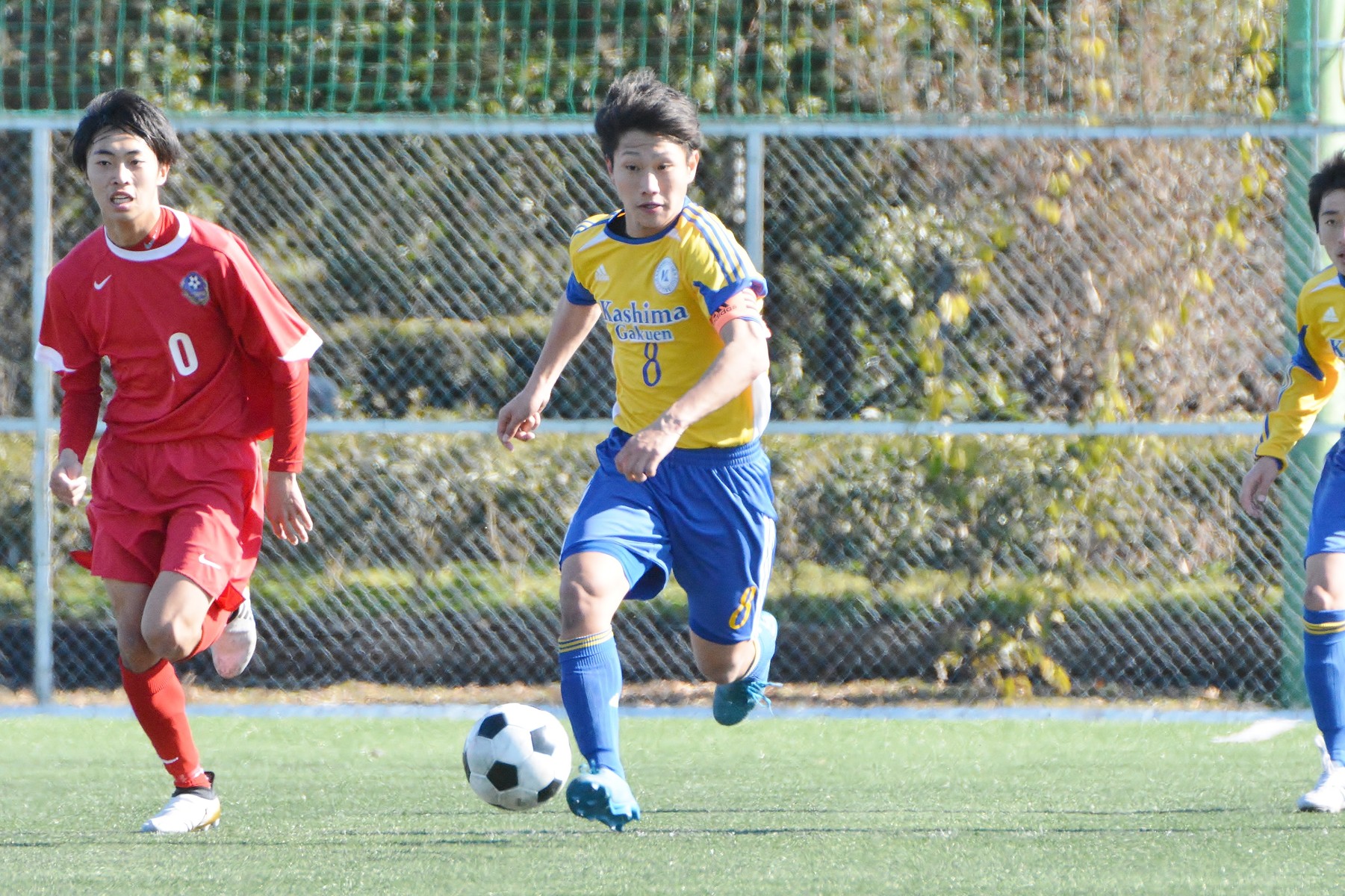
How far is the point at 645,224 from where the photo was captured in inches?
159

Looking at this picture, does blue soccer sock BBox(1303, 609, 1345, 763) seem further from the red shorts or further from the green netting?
the green netting

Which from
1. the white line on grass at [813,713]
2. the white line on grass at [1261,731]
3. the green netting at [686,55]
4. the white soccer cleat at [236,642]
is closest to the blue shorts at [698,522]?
the white soccer cleat at [236,642]

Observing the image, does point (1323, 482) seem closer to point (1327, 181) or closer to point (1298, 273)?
point (1327, 181)

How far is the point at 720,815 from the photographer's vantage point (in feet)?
14.9

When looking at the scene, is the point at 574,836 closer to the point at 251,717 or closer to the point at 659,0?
the point at 251,717

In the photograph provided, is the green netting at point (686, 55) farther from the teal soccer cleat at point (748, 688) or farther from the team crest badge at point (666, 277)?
the team crest badge at point (666, 277)

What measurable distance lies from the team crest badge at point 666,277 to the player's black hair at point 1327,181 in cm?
177

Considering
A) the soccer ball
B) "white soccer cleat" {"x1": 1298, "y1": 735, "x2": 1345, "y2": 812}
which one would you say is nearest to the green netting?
"white soccer cleat" {"x1": 1298, "y1": 735, "x2": 1345, "y2": 812}

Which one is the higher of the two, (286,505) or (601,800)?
(286,505)

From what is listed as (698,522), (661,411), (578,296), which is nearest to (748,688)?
(698,522)

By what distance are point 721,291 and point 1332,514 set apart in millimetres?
1863

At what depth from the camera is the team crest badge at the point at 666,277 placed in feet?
13.2

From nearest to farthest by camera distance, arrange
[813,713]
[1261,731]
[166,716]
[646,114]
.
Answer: [646,114]
[166,716]
[1261,731]
[813,713]

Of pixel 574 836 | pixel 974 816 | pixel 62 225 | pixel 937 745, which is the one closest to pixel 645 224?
pixel 574 836
